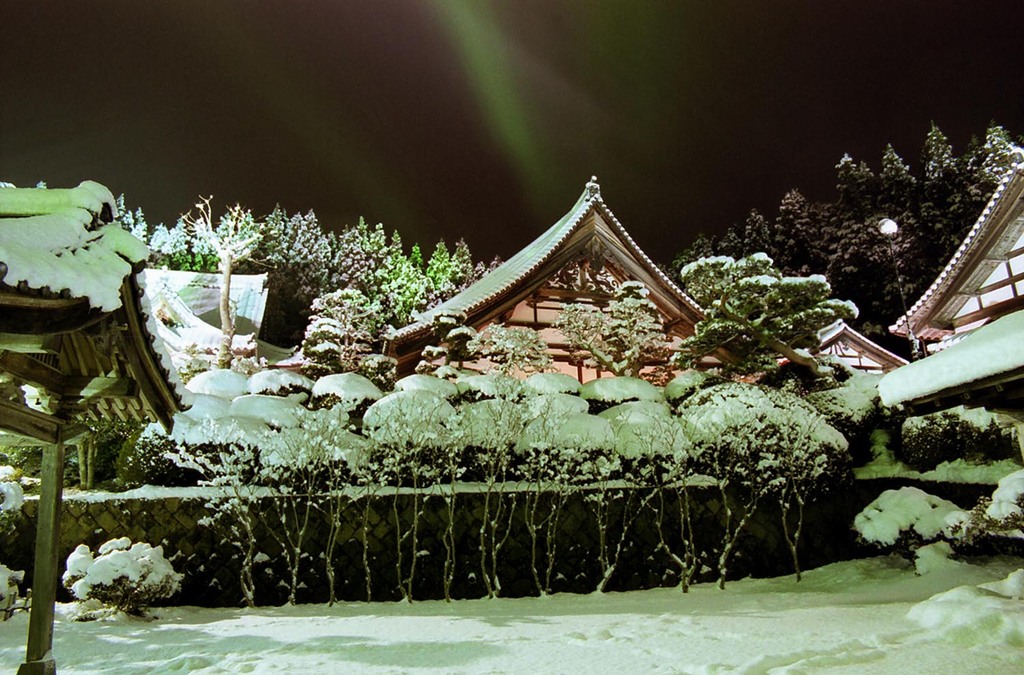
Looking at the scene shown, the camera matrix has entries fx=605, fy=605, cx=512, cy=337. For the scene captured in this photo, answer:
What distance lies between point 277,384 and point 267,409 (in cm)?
135

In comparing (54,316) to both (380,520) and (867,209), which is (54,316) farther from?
(867,209)

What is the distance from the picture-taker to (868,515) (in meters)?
9.36

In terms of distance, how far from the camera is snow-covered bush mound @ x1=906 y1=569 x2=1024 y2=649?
4570mm

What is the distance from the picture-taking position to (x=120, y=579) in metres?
6.77

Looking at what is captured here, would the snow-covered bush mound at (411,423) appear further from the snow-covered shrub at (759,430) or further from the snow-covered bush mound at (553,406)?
the snow-covered shrub at (759,430)

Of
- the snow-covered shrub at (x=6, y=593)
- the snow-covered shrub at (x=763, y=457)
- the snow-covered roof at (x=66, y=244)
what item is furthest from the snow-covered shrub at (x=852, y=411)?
the snow-covered shrub at (x=6, y=593)

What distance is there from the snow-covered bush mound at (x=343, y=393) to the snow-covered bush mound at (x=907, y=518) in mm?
8112

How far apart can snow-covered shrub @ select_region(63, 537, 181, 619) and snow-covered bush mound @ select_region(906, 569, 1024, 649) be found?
783cm

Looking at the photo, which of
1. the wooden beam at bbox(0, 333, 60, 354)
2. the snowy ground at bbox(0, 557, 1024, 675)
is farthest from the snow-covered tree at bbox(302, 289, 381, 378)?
the wooden beam at bbox(0, 333, 60, 354)

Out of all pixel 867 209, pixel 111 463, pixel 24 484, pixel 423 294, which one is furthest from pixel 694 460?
pixel 423 294

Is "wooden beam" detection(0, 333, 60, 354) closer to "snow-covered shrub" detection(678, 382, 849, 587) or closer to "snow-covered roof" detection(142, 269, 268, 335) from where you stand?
"snow-covered shrub" detection(678, 382, 849, 587)

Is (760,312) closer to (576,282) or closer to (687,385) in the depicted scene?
(687,385)

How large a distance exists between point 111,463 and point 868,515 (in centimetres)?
1191

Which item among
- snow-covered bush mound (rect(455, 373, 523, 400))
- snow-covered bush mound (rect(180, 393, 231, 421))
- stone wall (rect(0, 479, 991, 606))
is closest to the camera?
stone wall (rect(0, 479, 991, 606))
